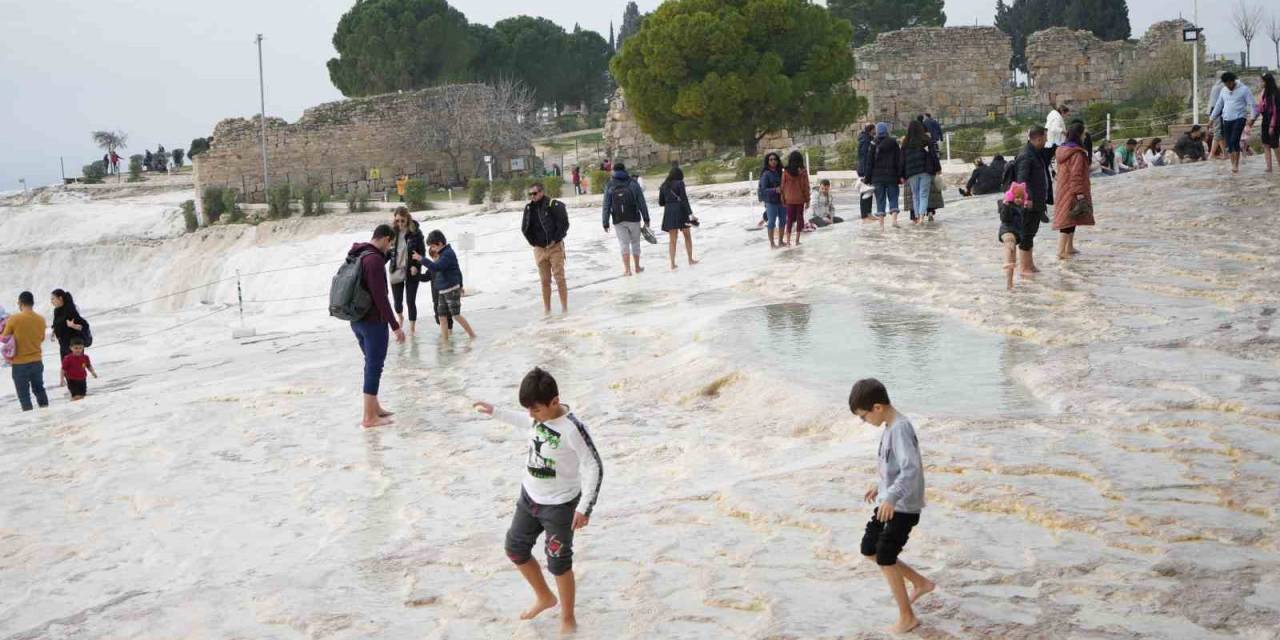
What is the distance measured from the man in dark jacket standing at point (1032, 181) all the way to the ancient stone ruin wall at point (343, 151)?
36091 millimetres

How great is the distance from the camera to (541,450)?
5.52 m

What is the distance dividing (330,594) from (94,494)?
3306 millimetres

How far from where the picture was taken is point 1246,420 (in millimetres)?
7207

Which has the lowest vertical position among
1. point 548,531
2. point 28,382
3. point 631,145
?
point 28,382

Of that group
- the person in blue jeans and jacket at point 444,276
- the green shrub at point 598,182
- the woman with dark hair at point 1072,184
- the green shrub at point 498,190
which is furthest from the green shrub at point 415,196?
the woman with dark hair at point 1072,184

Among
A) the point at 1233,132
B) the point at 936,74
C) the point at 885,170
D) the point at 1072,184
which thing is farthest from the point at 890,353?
the point at 936,74

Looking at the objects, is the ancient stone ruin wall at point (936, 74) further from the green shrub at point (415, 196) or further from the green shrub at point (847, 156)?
the green shrub at point (415, 196)

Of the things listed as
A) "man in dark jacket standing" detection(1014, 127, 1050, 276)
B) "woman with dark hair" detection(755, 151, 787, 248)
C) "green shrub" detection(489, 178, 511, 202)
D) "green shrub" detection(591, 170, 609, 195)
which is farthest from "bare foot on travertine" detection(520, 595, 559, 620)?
"green shrub" detection(489, 178, 511, 202)

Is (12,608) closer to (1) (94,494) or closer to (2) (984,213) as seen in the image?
(1) (94,494)

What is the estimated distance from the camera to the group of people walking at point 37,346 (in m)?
13.2

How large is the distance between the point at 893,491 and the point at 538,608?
1690 mm

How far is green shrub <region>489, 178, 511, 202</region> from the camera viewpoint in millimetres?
34656

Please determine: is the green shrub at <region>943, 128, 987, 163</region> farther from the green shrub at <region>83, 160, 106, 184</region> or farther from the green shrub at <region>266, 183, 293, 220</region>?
the green shrub at <region>83, 160, 106, 184</region>

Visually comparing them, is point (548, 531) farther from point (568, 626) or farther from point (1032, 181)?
point (1032, 181)
